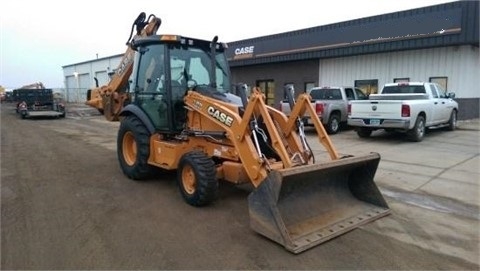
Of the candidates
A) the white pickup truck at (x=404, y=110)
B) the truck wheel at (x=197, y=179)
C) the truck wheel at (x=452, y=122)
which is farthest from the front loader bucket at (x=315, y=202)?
the truck wheel at (x=452, y=122)

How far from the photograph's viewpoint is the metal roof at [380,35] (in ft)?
51.8

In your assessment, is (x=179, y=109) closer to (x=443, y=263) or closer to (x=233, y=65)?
(x=443, y=263)

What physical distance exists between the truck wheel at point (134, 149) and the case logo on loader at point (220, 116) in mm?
1634

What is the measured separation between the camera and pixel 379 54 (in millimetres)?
19078

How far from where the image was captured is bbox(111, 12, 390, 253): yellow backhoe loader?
188 inches

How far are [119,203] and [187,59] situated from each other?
104 inches

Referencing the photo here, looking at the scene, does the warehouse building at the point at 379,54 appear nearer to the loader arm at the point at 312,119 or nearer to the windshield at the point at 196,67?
the windshield at the point at 196,67

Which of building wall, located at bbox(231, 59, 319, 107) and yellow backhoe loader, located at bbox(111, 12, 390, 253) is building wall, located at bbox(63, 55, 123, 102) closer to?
building wall, located at bbox(231, 59, 319, 107)

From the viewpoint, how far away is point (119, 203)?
20.1 feet

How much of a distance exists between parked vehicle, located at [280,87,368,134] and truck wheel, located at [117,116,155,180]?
25.8 ft

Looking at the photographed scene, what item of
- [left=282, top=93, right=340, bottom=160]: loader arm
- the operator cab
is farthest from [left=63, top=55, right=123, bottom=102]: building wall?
[left=282, top=93, right=340, bottom=160]: loader arm

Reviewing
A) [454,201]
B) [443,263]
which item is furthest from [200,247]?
[454,201]

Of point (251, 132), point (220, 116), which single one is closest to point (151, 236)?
point (251, 132)

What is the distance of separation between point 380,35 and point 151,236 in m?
16.4
